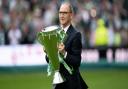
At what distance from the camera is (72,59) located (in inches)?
236

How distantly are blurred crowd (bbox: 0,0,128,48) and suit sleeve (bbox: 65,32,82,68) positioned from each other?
11.7m

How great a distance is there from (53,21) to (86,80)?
4086 mm

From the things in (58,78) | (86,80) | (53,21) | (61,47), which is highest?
(61,47)

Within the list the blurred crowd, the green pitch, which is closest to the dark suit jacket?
the green pitch

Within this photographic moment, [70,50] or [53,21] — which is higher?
[70,50]

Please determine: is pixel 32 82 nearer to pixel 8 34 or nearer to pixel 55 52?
pixel 8 34

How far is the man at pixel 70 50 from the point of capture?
603 cm

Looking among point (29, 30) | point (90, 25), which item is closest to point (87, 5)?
point (90, 25)

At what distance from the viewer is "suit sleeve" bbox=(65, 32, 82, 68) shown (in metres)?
6.00

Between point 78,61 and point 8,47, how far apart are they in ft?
38.0

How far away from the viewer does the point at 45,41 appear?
19.5 feet

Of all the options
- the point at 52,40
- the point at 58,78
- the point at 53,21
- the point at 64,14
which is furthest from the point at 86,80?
the point at 52,40

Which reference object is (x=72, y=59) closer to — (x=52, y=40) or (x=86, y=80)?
(x=52, y=40)

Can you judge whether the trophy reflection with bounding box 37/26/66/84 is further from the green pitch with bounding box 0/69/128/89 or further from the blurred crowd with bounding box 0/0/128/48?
the blurred crowd with bounding box 0/0/128/48
